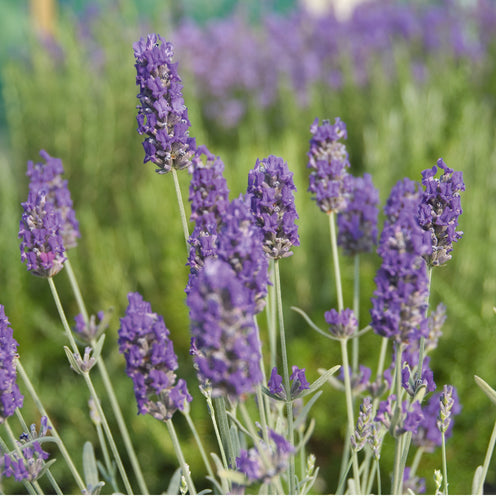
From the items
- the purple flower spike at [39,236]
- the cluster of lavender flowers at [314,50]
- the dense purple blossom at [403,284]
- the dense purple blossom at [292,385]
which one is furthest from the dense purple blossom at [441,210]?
the cluster of lavender flowers at [314,50]

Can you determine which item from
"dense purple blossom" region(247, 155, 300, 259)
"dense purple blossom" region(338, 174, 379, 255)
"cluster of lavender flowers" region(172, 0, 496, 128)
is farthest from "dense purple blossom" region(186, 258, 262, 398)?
"cluster of lavender flowers" region(172, 0, 496, 128)

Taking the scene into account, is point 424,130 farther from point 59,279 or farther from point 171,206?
point 59,279

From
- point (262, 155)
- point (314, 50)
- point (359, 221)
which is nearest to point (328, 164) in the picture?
point (359, 221)

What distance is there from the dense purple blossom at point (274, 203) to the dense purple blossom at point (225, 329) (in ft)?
1.03

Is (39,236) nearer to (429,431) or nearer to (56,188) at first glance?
(56,188)

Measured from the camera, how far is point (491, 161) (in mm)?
3293

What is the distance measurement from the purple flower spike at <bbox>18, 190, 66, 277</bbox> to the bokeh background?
121cm

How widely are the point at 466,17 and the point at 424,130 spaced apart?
2.22 m

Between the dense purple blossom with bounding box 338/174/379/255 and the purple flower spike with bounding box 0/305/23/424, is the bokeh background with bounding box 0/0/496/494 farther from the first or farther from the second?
the purple flower spike with bounding box 0/305/23/424

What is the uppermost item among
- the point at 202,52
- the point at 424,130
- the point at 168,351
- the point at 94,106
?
the point at 202,52

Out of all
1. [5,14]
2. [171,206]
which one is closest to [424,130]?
[171,206]

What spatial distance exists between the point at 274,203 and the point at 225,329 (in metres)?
0.37

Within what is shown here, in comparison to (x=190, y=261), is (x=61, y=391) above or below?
above

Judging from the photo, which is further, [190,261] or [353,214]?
[353,214]
